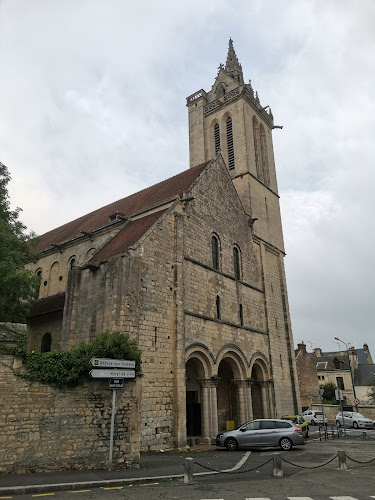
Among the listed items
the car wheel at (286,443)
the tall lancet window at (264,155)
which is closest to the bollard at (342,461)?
the car wheel at (286,443)

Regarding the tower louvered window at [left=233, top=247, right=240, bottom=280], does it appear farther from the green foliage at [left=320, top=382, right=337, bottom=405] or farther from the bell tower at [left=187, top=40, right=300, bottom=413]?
the green foliage at [left=320, top=382, right=337, bottom=405]

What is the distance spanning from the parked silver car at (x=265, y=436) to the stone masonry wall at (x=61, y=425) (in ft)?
21.6

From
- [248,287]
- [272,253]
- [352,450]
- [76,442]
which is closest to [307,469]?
[352,450]

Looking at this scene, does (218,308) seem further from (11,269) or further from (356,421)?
(356,421)

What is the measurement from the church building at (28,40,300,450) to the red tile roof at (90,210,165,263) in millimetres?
106

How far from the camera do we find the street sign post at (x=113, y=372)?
10.2 meters

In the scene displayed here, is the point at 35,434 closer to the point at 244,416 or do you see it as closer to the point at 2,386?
the point at 2,386

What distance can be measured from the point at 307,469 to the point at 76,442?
669 cm

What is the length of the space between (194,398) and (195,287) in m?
5.84

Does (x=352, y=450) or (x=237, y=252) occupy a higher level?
(x=237, y=252)

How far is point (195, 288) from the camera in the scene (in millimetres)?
19016

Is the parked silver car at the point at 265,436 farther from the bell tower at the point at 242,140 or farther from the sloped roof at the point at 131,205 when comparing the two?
the bell tower at the point at 242,140

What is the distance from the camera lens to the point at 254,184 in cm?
3006

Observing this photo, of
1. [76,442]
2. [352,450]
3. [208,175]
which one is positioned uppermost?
[208,175]
